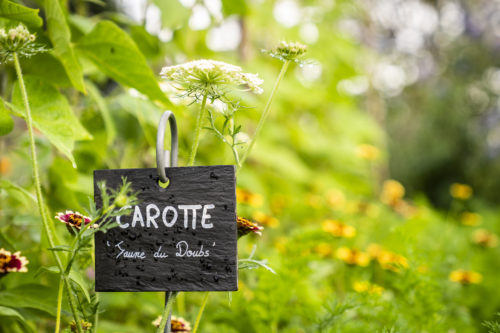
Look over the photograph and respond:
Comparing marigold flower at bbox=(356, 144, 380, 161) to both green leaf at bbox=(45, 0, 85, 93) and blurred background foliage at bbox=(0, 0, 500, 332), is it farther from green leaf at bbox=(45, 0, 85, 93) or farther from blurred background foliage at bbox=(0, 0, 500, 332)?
green leaf at bbox=(45, 0, 85, 93)

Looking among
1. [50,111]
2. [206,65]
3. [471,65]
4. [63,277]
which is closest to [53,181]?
[50,111]

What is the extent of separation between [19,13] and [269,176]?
6.16 ft

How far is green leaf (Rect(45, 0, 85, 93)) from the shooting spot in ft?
2.41

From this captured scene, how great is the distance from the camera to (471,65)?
6551mm

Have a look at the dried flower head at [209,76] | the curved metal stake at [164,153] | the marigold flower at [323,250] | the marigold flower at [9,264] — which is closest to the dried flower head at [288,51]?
the dried flower head at [209,76]

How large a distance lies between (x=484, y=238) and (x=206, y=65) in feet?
5.56

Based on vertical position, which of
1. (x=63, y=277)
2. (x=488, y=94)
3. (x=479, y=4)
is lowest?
(x=63, y=277)

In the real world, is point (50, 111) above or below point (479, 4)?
below

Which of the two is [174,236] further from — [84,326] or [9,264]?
[9,264]

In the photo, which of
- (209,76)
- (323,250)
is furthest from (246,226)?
(323,250)

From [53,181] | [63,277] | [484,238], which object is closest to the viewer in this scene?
[63,277]

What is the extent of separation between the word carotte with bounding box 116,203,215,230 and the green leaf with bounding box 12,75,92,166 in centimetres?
20

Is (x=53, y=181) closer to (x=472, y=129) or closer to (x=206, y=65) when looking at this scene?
(x=206, y=65)

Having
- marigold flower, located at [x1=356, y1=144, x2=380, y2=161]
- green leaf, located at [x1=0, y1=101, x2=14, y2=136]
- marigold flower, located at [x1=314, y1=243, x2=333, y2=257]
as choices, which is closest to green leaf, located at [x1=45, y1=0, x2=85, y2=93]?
green leaf, located at [x1=0, y1=101, x2=14, y2=136]
